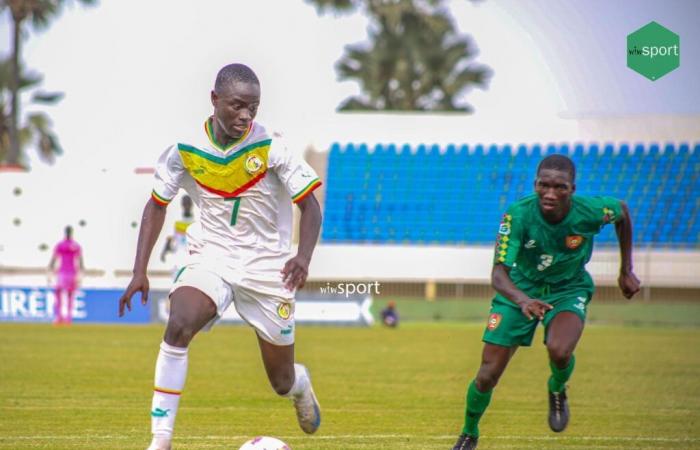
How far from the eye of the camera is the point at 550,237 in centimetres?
960

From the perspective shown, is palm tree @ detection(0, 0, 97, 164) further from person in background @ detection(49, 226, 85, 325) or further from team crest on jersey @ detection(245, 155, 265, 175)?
team crest on jersey @ detection(245, 155, 265, 175)

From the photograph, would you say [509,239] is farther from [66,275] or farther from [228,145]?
[66,275]

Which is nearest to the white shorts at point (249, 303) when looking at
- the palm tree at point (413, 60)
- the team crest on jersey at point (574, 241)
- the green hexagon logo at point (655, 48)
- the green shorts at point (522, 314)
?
the green shorts at point (522, 314)

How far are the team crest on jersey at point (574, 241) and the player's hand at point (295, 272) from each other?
92.8 inches

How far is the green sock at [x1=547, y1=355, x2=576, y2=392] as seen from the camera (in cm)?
993

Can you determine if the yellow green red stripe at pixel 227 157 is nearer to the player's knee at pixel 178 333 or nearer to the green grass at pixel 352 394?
the player's knee at pixel 178 333

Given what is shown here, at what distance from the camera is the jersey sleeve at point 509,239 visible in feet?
31.0

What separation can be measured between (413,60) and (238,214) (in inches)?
1981

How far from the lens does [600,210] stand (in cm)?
967

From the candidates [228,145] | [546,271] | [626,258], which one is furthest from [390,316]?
[228,145]

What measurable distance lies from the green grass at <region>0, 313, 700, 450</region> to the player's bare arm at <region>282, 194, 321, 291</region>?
2.29 metres

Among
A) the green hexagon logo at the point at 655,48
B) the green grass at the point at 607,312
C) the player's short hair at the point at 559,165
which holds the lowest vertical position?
the green grass at the point at 607,312

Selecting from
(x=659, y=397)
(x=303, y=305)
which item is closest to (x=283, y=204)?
(x=659, y=397)

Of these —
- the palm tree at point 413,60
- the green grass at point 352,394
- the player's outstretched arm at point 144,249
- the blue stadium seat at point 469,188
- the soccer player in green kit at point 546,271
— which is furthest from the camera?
the palm tree at point 413,60
